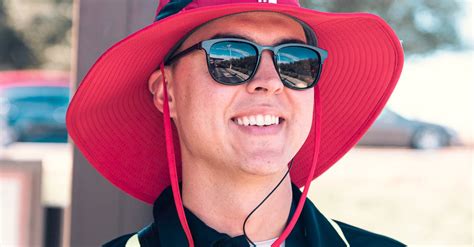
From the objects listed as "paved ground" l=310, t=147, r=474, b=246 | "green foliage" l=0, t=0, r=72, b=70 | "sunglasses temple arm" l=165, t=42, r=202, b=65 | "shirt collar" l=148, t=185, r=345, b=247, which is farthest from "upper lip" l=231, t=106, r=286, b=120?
"green foliage" l=0, t=0, r=72, b=70

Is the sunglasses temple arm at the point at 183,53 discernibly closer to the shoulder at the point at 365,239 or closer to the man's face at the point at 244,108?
the man's face at the point at 244,108

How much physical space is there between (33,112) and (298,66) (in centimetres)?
1545

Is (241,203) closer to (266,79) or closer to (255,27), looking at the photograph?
(266,79)

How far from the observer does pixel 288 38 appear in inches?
94.9

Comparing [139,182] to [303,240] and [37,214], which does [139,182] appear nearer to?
[303,240]

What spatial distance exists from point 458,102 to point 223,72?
17362mm

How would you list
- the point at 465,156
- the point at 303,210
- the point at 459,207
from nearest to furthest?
the point at 303,210, the point at 459,207, the point at 465,156

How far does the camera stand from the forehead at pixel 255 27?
93.4 inches

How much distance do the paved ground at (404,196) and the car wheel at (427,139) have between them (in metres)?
2.93

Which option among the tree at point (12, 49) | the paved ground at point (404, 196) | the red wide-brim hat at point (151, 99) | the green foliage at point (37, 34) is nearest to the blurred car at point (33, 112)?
the paved ground at point (404, 196)

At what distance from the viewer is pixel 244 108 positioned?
2.29m

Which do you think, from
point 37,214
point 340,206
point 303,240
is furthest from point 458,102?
point 303,240

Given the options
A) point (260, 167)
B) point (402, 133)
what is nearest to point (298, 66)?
point (260, 167)

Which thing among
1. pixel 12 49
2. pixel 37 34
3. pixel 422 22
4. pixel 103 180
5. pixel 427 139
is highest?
pixel 103 180
